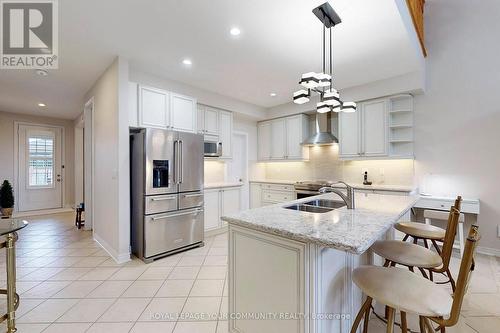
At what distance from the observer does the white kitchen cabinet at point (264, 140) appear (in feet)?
18.7

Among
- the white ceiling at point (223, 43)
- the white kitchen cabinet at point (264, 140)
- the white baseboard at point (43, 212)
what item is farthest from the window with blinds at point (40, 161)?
the white kitchen cabinet at point (264, 140)

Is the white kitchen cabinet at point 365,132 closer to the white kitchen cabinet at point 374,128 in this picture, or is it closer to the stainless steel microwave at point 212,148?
the white kitchen cabinet at point 374,128

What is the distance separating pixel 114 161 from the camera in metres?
3.17

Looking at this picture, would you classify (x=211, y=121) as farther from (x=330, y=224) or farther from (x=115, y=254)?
(x=330, y=224)

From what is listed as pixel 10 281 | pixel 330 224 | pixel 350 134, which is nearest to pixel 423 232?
pixel 330 224

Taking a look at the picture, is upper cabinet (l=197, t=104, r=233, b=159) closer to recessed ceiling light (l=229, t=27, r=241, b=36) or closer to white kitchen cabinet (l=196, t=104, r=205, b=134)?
white kitchen cabinet (l=196, t=104, r=205, b=134)

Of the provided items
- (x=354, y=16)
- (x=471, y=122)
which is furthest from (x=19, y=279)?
Result: (x=471, y=122)

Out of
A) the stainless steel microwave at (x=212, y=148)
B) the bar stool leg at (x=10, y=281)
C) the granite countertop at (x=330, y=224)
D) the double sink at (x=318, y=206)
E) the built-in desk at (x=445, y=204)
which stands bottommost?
the bar stool leg at (x=10, y=281)

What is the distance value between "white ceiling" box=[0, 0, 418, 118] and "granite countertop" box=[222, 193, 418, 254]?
1.80 m

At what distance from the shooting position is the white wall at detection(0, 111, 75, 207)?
5.73 meters

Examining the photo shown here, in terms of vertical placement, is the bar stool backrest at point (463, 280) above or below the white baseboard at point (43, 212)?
above

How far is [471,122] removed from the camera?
347 cm

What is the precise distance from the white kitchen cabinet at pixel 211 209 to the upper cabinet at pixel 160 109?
118 centimetres
